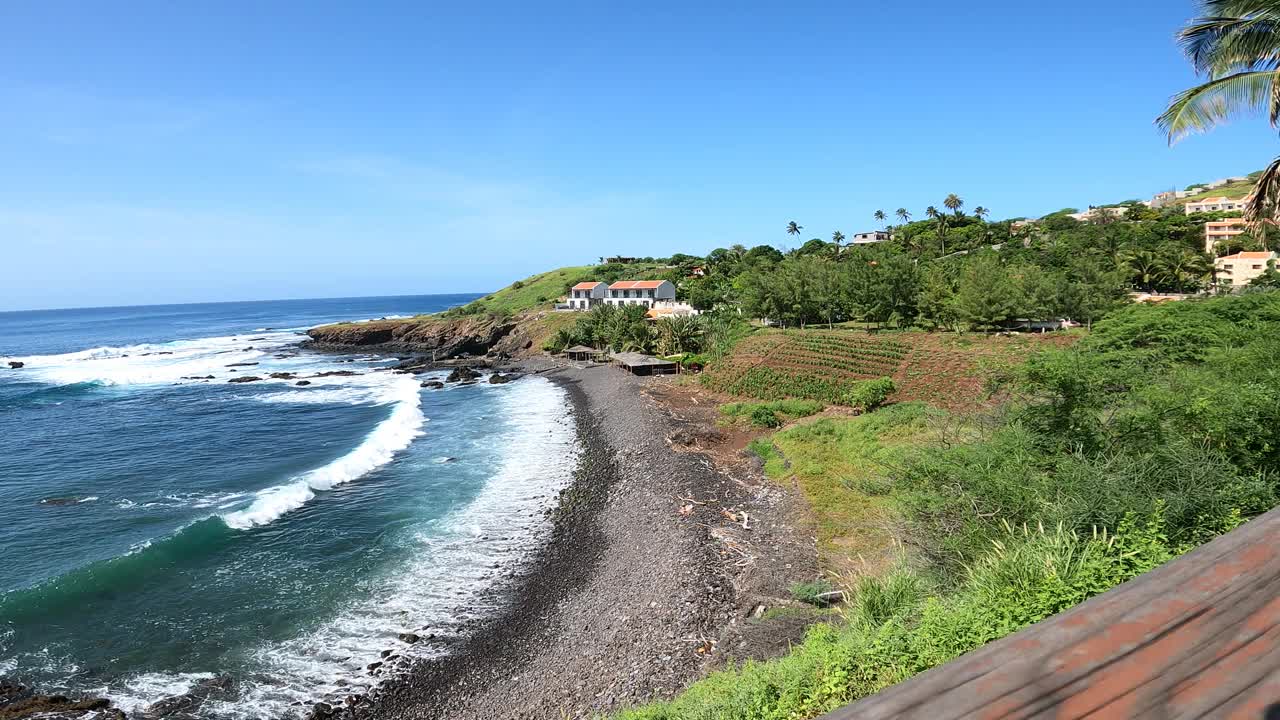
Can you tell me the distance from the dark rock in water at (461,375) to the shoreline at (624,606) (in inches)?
1299

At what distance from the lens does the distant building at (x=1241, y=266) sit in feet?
185

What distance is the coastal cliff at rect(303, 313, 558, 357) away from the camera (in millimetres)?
76062

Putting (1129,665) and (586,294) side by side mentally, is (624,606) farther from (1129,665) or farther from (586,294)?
(586,294)

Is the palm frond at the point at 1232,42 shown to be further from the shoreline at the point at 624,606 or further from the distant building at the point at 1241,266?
the distant building at the point at 1241,266

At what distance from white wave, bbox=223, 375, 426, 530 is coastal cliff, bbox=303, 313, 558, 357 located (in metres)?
31.1

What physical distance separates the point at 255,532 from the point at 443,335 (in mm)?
61465

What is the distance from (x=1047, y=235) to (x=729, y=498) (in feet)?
284

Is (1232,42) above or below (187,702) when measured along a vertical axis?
above

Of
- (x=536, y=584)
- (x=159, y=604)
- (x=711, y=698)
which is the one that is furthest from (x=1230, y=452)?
→ (x=159, y=604)

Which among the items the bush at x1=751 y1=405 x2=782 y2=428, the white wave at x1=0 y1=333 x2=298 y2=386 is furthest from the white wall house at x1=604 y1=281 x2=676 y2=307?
the bush at x1=751 y1=405 x2=782 y2=428

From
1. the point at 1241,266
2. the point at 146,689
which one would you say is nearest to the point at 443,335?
the point at 146,689

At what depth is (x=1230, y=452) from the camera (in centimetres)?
1202

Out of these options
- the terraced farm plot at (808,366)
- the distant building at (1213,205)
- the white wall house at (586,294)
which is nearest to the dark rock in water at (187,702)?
the terraced farm plot at (808,366)

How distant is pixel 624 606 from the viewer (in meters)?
17.2
